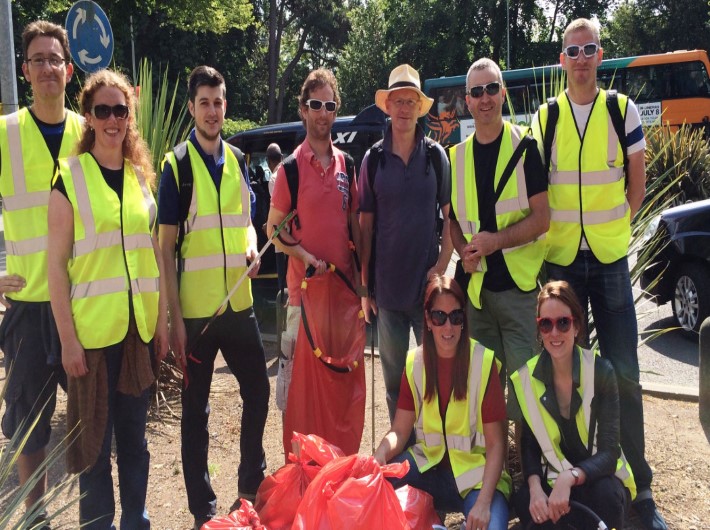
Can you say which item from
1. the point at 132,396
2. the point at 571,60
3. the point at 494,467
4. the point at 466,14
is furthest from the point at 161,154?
the point at 466,14

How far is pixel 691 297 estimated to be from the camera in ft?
21.8

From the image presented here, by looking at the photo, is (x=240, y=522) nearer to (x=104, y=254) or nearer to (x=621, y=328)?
(x=104, y=254)

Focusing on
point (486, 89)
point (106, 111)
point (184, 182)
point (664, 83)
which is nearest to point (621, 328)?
point (486, 89)

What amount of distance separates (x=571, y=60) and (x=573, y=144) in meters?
0.39

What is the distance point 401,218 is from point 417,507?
139cm

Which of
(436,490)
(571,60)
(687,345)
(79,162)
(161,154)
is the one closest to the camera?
(79,162)

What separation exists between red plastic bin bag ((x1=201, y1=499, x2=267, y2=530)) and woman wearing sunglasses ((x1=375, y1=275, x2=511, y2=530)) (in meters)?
0.55

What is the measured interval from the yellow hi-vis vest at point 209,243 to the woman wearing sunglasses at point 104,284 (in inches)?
13.0

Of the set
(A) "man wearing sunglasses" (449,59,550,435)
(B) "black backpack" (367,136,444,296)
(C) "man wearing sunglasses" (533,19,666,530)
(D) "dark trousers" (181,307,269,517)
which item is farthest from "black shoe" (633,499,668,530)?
(D) "dark trousers" (181,307,269,517)

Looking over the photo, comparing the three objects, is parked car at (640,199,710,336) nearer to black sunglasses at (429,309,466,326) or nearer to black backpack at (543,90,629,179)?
black backpack at (543,90,629,179)

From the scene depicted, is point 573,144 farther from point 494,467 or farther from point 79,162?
point 79,162

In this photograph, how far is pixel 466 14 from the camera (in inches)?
1457

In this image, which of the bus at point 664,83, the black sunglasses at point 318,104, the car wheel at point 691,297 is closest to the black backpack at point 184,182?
the black sunglasses at point 318,104

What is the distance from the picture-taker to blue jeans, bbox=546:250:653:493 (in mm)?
3496
